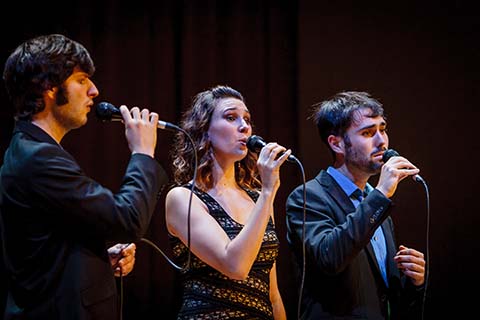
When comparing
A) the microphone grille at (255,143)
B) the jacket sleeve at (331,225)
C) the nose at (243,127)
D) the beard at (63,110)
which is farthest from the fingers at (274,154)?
the beard at (63,110)

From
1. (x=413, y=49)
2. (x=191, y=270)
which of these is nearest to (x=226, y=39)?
(x=413, y=49)

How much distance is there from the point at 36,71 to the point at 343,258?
1.10 metres

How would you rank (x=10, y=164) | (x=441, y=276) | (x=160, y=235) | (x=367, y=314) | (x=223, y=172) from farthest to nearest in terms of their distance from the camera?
(x=441, y=276) < (x=160, y=235) < (x=223, y=172) < (x=367, y=314) < (x=10, y=164)

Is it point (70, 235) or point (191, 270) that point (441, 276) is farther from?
point (70, 235)

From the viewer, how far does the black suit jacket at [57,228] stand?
1.51 m

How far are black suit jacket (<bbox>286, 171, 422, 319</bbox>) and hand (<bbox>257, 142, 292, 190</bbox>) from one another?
28cm

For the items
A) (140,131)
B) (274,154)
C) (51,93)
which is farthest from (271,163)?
(51,93)

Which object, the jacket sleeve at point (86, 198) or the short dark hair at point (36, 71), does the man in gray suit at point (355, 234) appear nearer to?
the jacket sleeve at point (86, 198)

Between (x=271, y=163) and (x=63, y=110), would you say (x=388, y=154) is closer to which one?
(x=271, y=163)

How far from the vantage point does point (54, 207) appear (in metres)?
1.51

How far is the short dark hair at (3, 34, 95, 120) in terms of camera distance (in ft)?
5.35

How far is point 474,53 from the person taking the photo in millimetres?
3576

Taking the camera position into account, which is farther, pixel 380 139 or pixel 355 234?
pixel 380 139

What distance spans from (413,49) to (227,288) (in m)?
2.10
